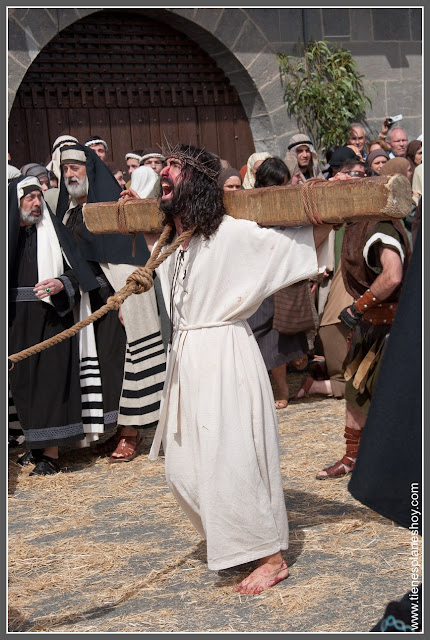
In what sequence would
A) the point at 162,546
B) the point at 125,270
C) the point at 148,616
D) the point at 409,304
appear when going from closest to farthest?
the point at 409,304 < the point at 148,616 < the point at 162,546 < the point at 125,270

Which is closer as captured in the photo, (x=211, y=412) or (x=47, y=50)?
(x=211, y=412)

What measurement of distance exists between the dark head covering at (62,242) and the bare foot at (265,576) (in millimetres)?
2836

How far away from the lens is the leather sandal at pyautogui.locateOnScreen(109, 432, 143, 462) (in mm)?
6363

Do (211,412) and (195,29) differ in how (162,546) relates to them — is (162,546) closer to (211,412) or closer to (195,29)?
(211,412)

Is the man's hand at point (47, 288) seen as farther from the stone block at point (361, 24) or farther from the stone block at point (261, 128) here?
the stone block at point (361, 24)

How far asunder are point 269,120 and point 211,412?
7484 millimetres

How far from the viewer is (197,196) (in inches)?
151

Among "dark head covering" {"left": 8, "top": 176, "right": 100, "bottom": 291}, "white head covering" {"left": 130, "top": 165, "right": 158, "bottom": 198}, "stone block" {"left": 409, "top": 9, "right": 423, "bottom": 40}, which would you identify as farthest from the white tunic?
"stone block" {"left": 409, "top": 9, "right": 423, "bottom": 40}

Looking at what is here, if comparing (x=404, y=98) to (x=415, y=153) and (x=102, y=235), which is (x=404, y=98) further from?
(x=102, y=235)

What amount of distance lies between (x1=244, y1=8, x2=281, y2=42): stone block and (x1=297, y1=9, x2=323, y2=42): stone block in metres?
0.29

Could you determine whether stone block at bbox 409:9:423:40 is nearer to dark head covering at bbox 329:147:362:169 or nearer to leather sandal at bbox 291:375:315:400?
dark head covering at bbox 329:147:362:169

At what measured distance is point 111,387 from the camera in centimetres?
645

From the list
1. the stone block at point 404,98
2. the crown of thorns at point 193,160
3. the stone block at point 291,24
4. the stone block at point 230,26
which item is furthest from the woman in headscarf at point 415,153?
the crown of thorns at point 193,160

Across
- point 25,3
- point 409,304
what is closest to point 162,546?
point 409,304
